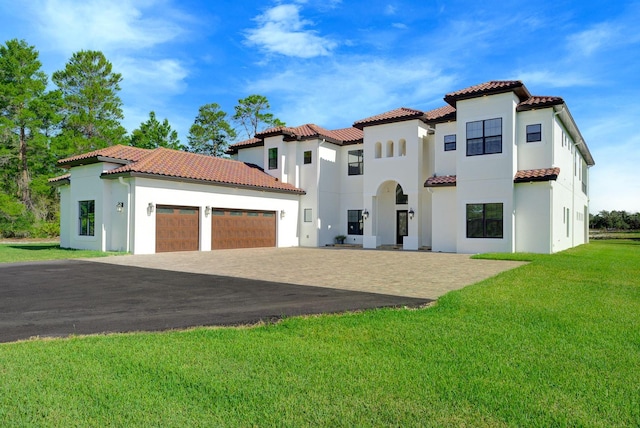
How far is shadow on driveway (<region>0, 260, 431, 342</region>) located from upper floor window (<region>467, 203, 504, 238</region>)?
1257 centimetres

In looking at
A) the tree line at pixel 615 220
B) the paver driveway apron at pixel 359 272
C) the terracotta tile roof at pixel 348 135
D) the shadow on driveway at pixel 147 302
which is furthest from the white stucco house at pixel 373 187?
the tree line at pixel 615 220

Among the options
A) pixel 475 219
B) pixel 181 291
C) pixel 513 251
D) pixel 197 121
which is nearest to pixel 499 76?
pixel 475 219

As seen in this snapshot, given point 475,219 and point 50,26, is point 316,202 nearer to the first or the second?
point 475,219

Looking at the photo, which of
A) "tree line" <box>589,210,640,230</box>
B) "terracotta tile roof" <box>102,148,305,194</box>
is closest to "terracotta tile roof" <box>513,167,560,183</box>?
"terracotta tile roof" <box>102,148,305,194</box>

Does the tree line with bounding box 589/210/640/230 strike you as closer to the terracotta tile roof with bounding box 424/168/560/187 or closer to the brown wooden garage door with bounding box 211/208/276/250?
the terracotta tile roof with bounding box 424/168/560/187

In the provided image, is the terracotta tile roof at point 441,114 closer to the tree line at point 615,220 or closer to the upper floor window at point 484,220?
the upper floor window at point 484,220

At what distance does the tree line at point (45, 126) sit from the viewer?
31.4 m

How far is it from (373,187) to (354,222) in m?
3.76

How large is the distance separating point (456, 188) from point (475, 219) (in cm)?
175

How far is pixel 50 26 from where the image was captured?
15.2 meters

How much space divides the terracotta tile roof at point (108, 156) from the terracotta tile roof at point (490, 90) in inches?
606

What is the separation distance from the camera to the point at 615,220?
50625mm

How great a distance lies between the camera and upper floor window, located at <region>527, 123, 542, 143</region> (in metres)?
18.7

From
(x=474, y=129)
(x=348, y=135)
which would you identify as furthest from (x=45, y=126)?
(x=474, y=129)
